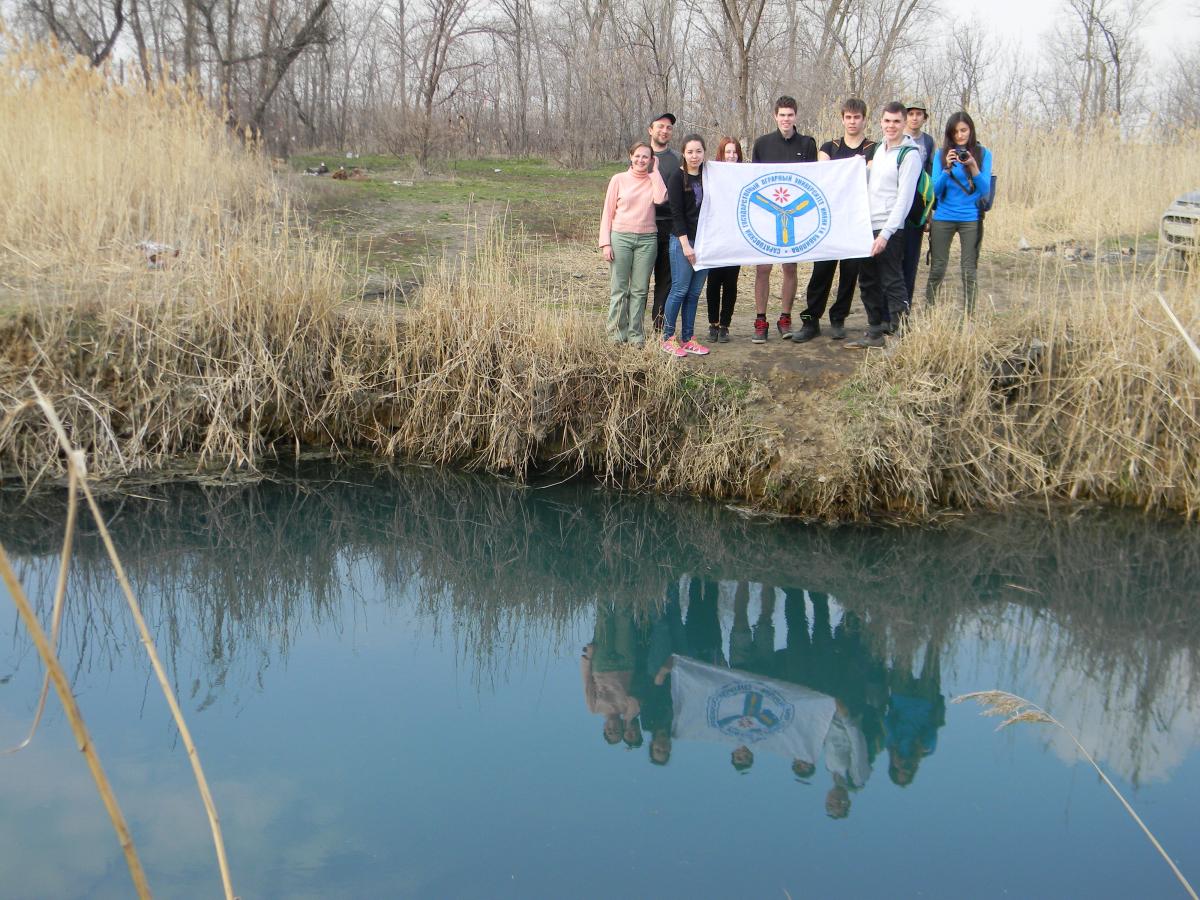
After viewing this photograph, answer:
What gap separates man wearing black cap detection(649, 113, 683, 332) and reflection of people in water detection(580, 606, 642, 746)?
2.27 meters

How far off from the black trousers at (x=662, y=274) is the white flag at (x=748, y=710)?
270 centimetres

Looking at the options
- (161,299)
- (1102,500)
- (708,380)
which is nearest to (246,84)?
(161,299)

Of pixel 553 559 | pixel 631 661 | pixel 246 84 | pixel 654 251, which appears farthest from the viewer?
pixel 246 84

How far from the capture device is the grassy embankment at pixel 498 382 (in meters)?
5.90

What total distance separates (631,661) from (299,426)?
9.77 ft

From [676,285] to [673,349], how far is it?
1.26 feet

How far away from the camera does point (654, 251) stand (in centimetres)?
615

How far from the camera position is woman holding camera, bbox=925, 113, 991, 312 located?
5.98 m

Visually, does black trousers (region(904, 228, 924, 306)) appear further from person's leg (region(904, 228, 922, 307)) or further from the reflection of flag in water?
the reflection of flag in water

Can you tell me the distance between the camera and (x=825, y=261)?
6.52m

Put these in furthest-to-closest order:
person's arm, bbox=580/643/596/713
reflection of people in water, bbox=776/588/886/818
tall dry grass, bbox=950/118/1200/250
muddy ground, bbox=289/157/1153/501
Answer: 1. tall dry grass, bbox=950/118/1200/250
2. muddy ground, bbox=289/157/1153/501
3. person's arm, bbox=580/643/596/713
4. reflection of people in water, bbox=776/588/886/818

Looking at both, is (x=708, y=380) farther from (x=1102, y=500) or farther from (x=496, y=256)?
(x=1102, y=500)

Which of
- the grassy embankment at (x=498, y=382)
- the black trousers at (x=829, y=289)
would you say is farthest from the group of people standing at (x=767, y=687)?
the black trousers at (x=829, y=289)

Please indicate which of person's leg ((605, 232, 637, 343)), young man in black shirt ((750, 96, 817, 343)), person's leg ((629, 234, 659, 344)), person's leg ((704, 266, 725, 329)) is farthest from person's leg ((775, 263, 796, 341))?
person's leg ((605, 232, 637, 343))
